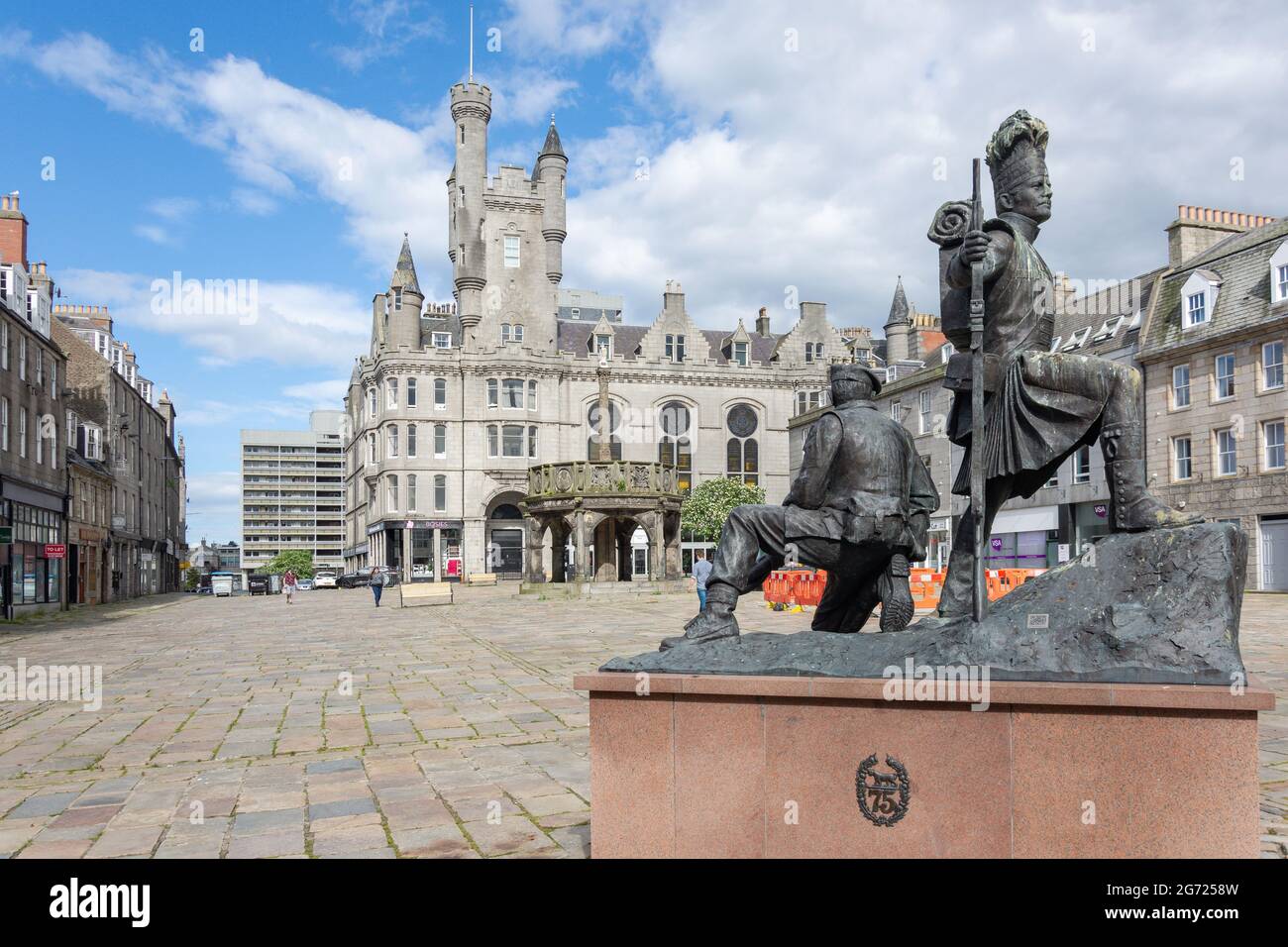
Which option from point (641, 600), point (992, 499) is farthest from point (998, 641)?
point (641, 600)

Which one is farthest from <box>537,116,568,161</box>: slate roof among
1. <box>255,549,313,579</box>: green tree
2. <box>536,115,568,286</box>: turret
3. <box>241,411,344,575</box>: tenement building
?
<box>241,411,344,575</box>: tenement building

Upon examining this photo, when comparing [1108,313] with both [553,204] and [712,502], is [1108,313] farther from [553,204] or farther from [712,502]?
[553,204]

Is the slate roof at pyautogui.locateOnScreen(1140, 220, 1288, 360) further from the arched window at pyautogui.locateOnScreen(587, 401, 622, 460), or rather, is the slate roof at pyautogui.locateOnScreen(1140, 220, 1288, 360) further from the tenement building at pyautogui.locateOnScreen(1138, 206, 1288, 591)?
the arched window at pyautogui.locateOnScreen(587, 401, 622, 460)

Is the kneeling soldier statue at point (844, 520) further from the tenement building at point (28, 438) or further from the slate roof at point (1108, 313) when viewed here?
the slate roof at point (1108, 313)

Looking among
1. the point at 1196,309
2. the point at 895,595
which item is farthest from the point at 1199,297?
the point at 895,595

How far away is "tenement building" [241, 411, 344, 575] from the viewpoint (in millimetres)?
160125

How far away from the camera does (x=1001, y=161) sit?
17.7 ft

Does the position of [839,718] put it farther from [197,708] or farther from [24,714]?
[24,714]

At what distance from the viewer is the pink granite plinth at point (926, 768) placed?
3.97 m

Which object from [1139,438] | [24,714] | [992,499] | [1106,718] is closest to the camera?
[1106,718]

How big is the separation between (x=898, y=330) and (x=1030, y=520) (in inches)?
870

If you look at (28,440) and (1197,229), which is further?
(1197,229)

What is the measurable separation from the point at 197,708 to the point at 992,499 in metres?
9.04

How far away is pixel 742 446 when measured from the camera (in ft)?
216
